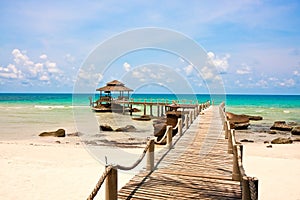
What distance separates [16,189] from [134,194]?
5.54 metres

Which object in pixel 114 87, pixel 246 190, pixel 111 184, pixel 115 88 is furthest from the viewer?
pixel 114 87

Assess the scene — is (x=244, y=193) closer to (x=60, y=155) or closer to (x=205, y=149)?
(x=205, y=149)

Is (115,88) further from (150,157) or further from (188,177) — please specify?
(188,177)

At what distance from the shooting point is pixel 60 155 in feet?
55.7

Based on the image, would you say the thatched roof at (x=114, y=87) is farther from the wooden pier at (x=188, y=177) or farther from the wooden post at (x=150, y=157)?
the wooden post at (x=150, y=157)

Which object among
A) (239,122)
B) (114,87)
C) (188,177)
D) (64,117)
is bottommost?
(64,117)

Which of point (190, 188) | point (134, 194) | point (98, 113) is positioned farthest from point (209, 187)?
point (98, 113)

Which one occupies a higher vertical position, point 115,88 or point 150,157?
point 115,88

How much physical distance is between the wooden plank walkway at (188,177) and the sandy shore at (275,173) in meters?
1.89

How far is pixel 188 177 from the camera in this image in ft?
25.0

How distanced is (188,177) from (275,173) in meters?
6.82

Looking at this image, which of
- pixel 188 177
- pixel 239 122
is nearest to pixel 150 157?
pixel 188 177

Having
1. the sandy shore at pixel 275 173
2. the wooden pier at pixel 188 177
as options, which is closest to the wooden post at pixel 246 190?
the wooden pier at pixel 188 177

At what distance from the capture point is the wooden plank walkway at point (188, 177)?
648 cm
